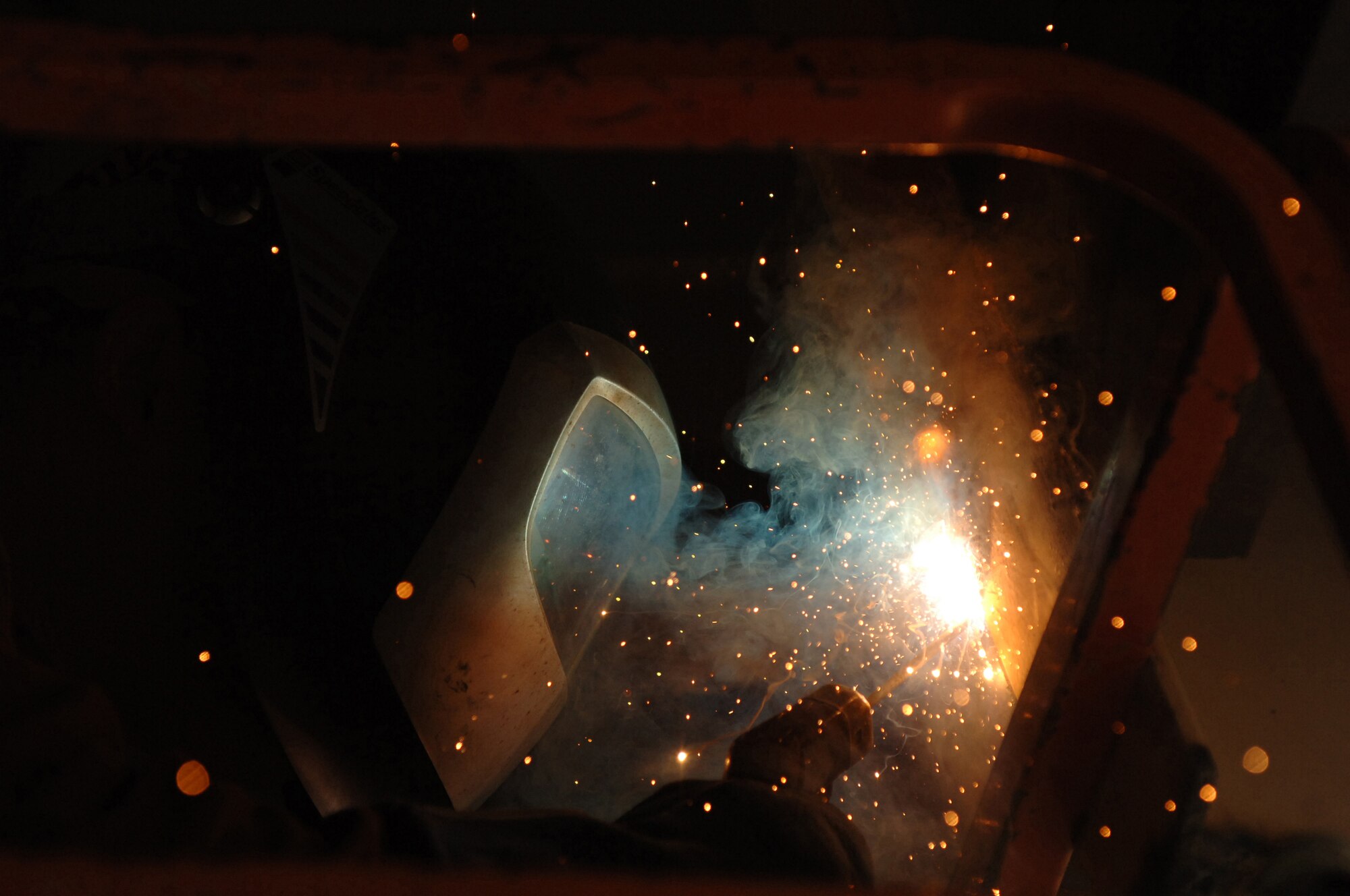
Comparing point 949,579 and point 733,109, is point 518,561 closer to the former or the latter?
point 949,579

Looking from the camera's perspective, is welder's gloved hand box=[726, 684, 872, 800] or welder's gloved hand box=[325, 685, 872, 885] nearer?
welder's gloved hand box=[325, 685, 872, 885]

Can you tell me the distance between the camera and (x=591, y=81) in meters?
0.58

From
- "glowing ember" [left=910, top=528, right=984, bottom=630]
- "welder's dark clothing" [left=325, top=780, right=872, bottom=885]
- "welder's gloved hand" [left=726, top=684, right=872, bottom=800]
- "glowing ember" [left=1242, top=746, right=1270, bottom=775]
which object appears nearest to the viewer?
"welder's dark clothing" [left=325, top=780, right=872, bottom=885]

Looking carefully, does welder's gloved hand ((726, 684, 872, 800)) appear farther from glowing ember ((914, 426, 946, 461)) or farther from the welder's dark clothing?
glowing ember ((914, 426, 946, 461))

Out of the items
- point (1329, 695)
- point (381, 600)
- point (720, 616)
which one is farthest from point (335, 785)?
point (1329, 695)

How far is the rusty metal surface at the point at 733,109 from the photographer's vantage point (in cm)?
57

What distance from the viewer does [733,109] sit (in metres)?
0.59

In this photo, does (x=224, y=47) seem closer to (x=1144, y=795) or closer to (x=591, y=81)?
(x=591, y=81)

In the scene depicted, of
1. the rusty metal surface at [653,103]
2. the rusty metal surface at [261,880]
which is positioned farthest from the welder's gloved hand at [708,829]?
the rusty metal surface at [653,103]

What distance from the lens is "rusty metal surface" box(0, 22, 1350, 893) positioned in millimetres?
566

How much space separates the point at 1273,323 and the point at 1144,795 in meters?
0.69

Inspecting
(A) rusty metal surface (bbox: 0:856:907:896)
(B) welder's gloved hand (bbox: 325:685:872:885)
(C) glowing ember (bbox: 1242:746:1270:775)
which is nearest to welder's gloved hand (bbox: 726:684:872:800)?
(B) welder's gloved hand (bbox: 325:685:872:885)

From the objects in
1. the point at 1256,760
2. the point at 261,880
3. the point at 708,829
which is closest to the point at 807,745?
the point at 708,829

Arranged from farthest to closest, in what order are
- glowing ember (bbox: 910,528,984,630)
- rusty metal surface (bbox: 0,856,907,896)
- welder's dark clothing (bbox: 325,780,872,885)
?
glowing ember (bbox: 910,528,984,630) < welder's dark clothing (bbox: 325,780,872,885) < rusty metal surface (bbox: 0,856,907,896)
